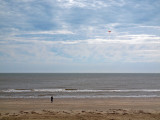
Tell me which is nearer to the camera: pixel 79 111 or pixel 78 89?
pixel 79 111

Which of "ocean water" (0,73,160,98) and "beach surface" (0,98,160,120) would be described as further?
"ocean water" (0,73,160,98)

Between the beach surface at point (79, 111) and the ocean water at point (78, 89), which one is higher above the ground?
the ocean water at point (78, 89)


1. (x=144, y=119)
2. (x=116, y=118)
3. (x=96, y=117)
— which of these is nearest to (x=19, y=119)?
(x=96, y=117)

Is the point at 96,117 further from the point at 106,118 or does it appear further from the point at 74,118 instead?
the point at 74,118

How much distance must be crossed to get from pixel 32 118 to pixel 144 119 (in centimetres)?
789

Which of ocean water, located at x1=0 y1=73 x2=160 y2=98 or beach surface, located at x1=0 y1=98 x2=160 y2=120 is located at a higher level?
ocean water, located at x1=0 y1=73 x2=160 y2=98

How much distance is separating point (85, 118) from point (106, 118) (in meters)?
1.51

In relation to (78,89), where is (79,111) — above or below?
below

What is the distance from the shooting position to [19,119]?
13062 millimetres

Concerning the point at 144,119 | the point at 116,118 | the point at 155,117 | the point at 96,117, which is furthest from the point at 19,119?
the point at 155,117

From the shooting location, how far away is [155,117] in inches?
532

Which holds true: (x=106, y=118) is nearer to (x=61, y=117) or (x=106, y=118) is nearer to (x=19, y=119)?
(x=61, y=117)

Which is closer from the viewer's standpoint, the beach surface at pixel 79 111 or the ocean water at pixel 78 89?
the beach surface at pixel 79 111

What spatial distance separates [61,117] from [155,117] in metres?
6.80
